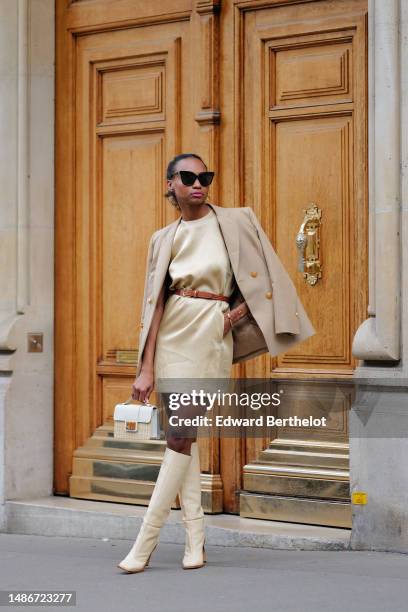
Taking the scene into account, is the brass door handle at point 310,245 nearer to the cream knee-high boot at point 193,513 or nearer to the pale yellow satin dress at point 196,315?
the pale yellow satin dress at point 196,315

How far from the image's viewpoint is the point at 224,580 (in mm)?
6637

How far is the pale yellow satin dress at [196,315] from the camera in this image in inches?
269

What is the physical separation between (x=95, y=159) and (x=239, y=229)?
2425 millimetres

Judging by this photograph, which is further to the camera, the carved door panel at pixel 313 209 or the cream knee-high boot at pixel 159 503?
the carved door panel at pixel 313 209

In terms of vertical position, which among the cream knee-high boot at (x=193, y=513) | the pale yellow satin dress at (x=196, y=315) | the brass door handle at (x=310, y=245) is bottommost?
the cream knee-high boot at (x=193, y=513)

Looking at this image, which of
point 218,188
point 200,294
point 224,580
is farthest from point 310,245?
point 224,580

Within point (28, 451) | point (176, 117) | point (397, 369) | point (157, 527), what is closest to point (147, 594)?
point (157, 527)

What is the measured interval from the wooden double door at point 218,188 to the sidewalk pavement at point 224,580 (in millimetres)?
721

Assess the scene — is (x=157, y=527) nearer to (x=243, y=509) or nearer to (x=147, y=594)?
(x=147, y=594)

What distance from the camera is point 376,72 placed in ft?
24.0

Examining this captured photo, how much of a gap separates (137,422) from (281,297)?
3.10 feet

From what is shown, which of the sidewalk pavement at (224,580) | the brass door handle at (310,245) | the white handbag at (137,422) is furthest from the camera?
the brass door handle at (310,245)

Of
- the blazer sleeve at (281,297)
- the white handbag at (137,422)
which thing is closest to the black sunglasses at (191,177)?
the blazer sleeve at (281,297)

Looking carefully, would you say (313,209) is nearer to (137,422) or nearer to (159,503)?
(137,422)
